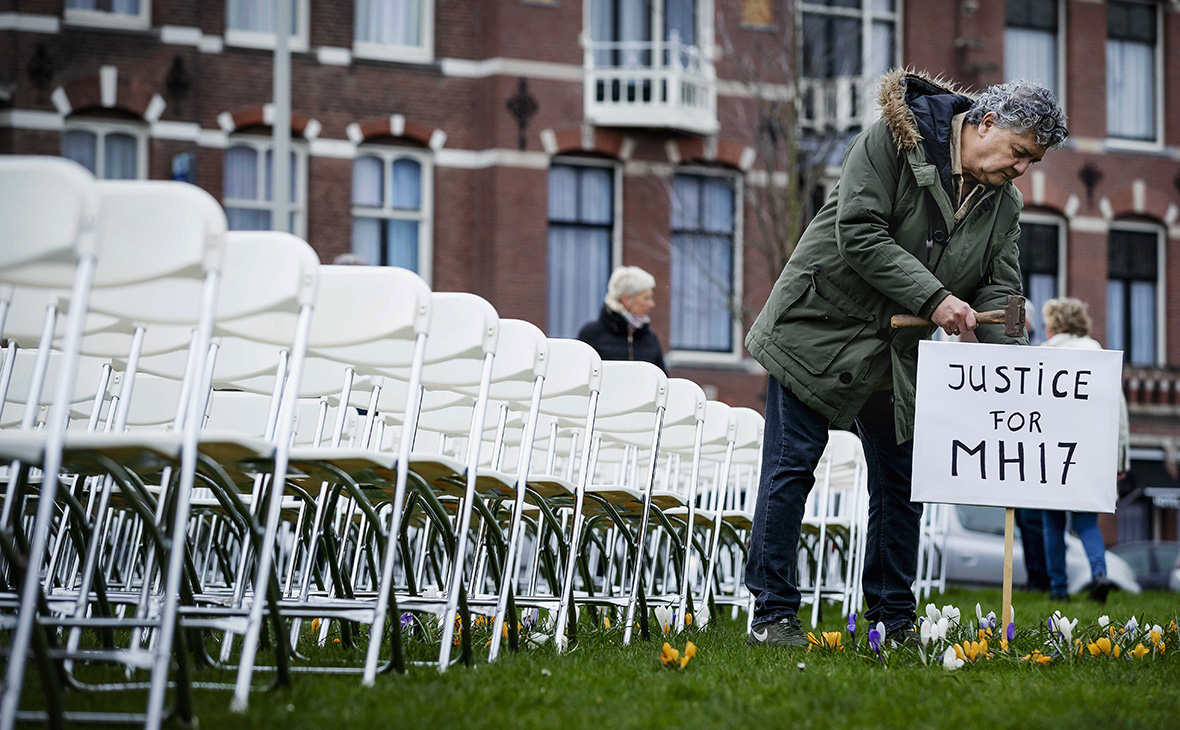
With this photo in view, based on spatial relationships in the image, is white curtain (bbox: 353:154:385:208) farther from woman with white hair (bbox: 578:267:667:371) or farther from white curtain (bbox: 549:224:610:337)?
woman with white hair (bbox: 578:267:667:371)

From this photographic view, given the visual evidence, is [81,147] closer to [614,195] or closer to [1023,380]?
[614,195]

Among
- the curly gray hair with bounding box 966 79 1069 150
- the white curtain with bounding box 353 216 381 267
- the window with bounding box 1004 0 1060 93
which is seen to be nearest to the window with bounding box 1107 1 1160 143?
the window with bounding box 1004 0 1060 93

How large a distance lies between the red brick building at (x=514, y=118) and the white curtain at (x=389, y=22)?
0.09ft

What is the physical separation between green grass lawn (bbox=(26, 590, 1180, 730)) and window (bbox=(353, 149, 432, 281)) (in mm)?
16052

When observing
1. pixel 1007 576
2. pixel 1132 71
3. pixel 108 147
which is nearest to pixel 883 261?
pixel 1007 576

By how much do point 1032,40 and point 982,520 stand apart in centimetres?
1074

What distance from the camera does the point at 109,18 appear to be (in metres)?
19.2

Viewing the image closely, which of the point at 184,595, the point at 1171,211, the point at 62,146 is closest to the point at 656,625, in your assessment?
the point at 184,595

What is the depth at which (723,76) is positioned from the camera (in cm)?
2194

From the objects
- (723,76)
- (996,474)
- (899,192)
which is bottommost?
(996,474)

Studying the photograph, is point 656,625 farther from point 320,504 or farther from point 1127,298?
point 1127,298

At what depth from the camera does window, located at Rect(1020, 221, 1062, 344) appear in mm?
24297

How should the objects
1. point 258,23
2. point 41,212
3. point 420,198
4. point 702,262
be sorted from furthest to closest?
point 702,262
point 420,198
point 258,23
point 41,212

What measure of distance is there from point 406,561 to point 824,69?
19326 mm
